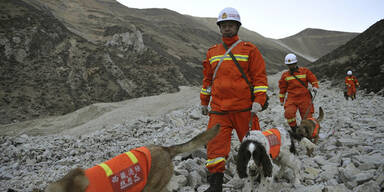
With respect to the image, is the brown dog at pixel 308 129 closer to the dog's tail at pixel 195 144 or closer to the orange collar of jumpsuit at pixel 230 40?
the orange collar of jumpsuit at pixel 230 40

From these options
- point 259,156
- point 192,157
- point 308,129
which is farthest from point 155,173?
point 308,129

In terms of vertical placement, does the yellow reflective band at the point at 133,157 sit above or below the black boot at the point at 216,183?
above

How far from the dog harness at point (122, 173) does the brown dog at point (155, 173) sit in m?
0.04

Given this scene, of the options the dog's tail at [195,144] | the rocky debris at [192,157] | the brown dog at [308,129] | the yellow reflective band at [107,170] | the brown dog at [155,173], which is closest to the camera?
the brown dog at [155,173]

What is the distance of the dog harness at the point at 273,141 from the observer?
3674mm

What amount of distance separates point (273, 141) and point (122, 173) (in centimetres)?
229

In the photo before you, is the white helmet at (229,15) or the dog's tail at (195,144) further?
the white helmet at (229,15)

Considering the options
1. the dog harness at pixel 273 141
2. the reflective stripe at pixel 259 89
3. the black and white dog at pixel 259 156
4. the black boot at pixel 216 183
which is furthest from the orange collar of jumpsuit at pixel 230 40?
the black boot at pixel 216 183

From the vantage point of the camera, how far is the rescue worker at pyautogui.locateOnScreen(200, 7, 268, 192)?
3455 millimetres

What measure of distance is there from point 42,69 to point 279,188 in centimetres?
2169

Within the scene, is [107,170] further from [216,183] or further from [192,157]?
[192,157]

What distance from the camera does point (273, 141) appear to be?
12.3ft

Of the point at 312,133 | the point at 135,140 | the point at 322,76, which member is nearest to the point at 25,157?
the point at 135,140

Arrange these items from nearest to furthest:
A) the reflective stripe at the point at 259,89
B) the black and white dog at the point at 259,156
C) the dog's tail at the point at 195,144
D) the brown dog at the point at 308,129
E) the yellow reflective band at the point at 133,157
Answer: the yellow reflective band at the point at 133,157 < the dog's tail at the point at 195,144 < the black and white dog at the point at 259,156 < the reflective stripe at the point at 259,89 < the brown dog at the point at 308,129
